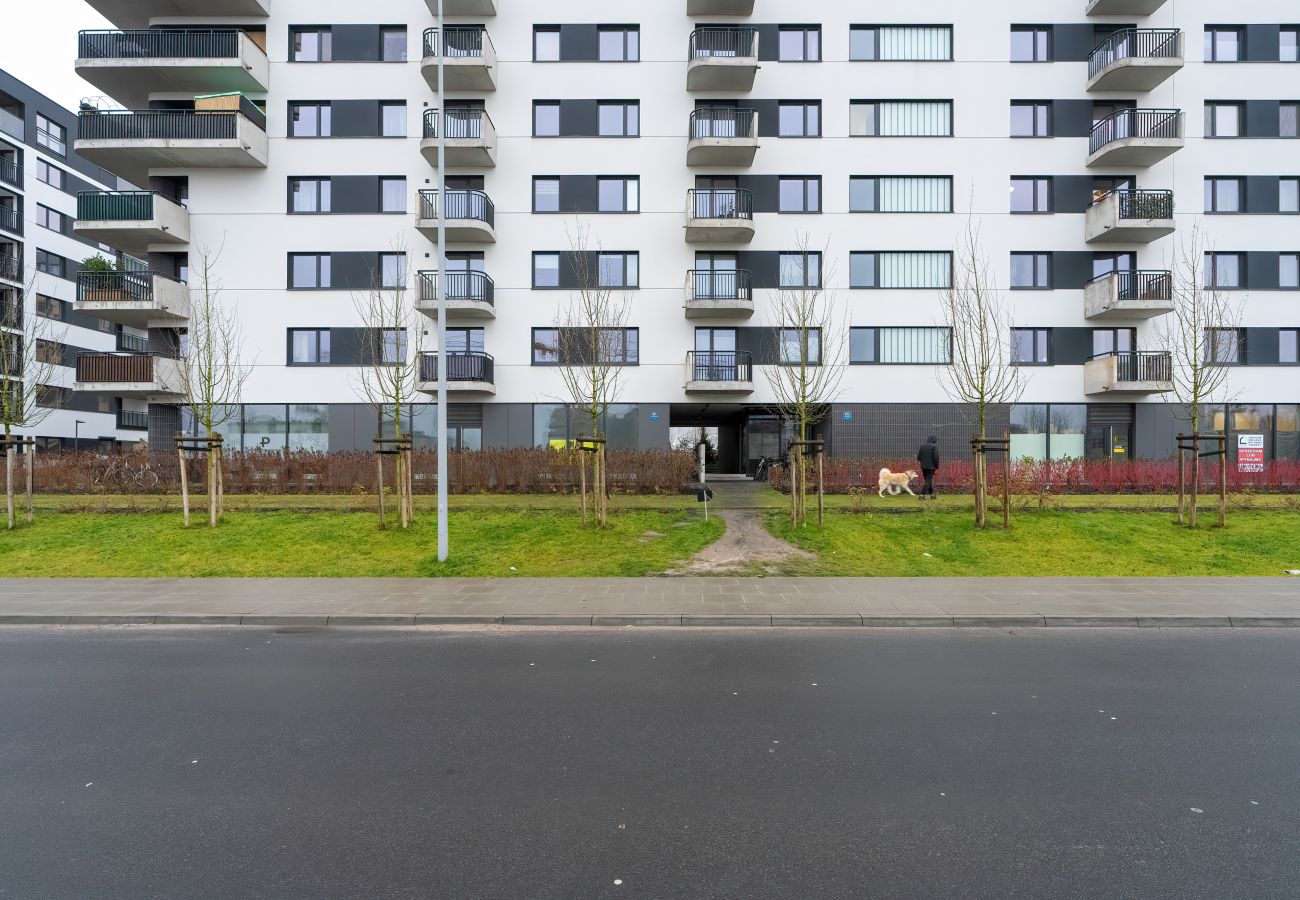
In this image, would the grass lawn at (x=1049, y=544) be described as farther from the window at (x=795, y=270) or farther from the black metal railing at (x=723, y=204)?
the black metal railing at (x=723, y=204)

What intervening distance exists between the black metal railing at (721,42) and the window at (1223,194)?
1840cm

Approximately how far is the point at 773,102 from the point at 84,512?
25724 mm

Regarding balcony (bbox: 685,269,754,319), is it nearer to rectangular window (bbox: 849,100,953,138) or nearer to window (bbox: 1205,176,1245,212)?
rectangular window (bbox: 849,100,953,138)

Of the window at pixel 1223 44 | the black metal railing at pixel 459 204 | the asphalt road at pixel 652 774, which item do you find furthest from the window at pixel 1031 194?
the asphalt road at pixel 652 774

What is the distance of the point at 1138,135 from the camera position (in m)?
26.1

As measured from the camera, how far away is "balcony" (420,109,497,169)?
2619cm

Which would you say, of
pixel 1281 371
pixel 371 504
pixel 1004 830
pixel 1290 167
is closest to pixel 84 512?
pixel 371 504

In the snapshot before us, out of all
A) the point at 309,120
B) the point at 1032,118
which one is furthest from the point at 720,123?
the point at 309,120

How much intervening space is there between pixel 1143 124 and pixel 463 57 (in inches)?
985

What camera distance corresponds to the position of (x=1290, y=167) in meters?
27.6

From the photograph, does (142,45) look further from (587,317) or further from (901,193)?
(901,193)

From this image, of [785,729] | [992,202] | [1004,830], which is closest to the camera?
[1004,830]

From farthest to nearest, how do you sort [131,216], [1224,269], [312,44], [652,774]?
[312,44]
[1224,269]
[131,216]
[652,774]

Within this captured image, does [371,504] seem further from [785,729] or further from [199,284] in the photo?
[199,284]
